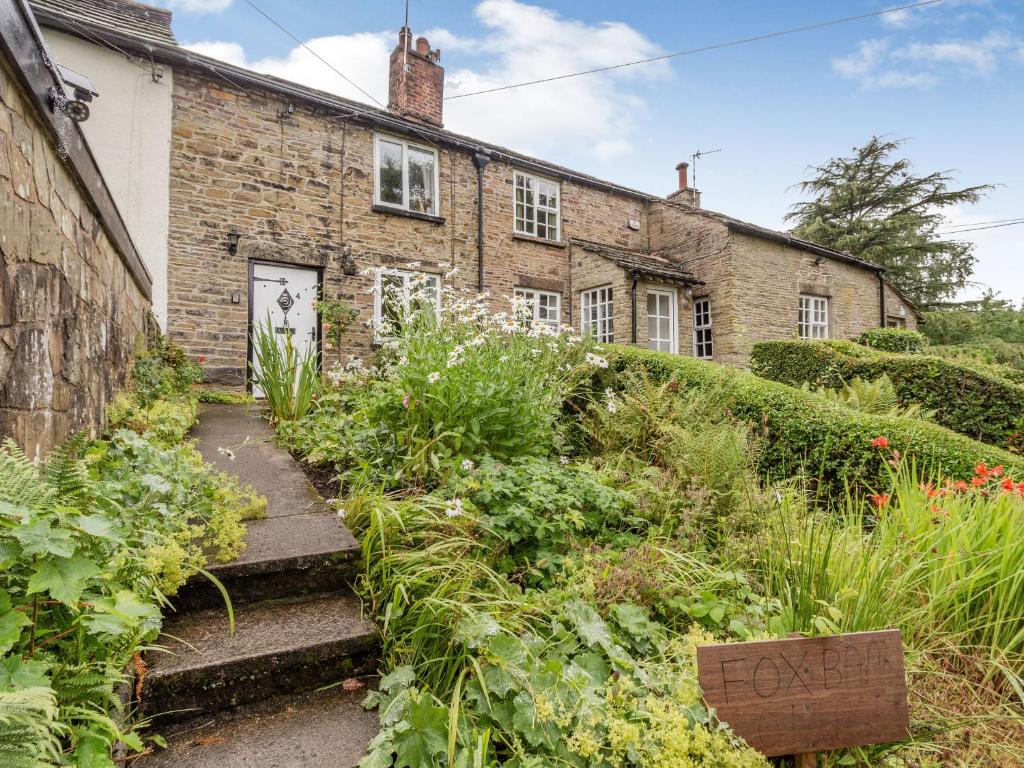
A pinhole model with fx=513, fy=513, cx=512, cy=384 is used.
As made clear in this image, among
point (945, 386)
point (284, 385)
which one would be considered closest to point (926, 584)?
point (284, 385)

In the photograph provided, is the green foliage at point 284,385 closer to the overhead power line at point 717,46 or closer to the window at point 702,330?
the overhead power line at point 717,46

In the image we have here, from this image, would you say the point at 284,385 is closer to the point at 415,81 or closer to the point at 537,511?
the point at 537,511

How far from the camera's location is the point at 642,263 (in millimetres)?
12172

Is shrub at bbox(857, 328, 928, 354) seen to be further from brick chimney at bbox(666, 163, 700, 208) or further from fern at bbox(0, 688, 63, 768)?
fern at bbox(0, 688, 63, 768)

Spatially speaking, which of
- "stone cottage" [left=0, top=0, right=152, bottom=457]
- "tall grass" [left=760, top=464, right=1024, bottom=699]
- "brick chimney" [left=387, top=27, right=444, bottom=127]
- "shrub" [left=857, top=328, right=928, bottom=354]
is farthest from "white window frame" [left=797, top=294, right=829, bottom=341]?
"stone cottage" [left=0, top=0, right=152, bottom=457]

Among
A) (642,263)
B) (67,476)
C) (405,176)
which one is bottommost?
(67,476)

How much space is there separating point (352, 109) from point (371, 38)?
9.81 feet

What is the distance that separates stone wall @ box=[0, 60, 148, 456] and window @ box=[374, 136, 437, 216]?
762 cm

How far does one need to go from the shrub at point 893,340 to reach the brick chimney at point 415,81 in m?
12.2

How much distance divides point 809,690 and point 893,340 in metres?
15.0

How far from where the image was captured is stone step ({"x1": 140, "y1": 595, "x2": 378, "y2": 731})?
1728 millimetres

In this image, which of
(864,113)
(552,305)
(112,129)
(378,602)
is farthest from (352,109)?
(864,113)

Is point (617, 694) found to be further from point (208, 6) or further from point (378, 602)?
point (208, 6)

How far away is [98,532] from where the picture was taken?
110 centimetres
